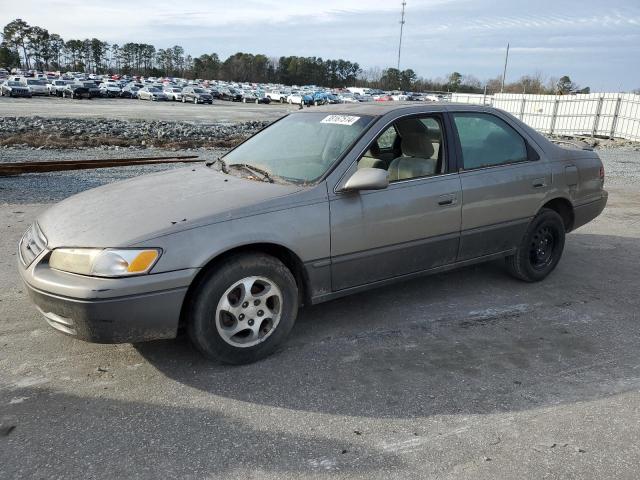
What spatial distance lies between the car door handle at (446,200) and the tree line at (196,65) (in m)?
117

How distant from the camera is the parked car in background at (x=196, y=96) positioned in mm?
54781

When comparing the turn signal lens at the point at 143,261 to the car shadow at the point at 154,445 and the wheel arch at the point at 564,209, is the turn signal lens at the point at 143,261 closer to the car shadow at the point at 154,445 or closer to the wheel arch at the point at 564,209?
the car shadow at the point at 154,445

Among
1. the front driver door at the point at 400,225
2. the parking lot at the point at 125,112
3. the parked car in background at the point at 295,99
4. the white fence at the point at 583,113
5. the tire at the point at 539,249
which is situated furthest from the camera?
the parked car in background at the point at 295,99

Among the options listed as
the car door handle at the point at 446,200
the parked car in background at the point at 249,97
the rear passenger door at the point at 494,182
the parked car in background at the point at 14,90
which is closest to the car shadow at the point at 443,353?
the rear passenger door at the point at 494,182

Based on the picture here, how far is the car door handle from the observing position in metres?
4.24

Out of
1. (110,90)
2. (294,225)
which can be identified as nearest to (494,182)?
(294,225)

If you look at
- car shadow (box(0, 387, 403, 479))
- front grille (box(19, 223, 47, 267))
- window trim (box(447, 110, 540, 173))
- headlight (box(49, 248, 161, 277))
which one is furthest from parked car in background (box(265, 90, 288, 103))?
car shadow (box(0, 387, 403, 479))

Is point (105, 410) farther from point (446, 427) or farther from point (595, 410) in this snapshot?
point (595, 410)

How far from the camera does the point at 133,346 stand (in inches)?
147

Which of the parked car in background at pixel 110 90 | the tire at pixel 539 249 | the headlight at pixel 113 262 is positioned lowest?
the parked car in background at pixel 110 90

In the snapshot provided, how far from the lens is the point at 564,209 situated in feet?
17.7

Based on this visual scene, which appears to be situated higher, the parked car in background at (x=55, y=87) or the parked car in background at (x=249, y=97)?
the parked car in background at (x=55, y=87)

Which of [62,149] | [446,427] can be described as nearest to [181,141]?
[62,149]

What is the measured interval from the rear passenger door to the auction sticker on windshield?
0.93 meters
